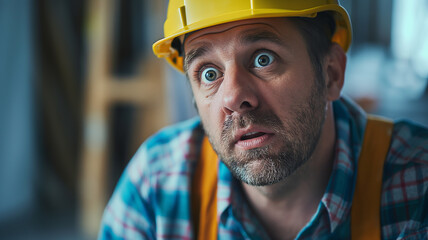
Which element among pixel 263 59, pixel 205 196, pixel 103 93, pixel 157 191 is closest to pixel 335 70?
pixel 263 59

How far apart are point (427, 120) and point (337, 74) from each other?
Result: 2714 millimetres

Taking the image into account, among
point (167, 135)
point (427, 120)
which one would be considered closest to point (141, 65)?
point (167, 135)

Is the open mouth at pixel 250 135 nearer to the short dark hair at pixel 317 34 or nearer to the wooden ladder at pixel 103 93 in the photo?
the short dark hair at pixel 317 34

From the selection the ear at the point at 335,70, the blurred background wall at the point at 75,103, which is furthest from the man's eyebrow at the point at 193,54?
the blurred background wall at the point at 75,103

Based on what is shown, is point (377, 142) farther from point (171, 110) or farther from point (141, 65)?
point (141, 65)

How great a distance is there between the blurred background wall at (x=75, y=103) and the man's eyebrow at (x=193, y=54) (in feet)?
4.13

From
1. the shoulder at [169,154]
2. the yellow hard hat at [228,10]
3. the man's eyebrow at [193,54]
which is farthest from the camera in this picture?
the shoulder at [169,154]

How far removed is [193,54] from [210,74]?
7cm

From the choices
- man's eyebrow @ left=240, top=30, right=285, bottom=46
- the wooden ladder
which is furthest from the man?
the wooden ladder

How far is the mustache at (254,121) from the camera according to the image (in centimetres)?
101

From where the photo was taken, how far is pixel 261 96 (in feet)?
3.40

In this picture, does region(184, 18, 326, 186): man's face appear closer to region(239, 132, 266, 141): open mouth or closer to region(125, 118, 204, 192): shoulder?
region(239, 132, 266, 141): open mouth

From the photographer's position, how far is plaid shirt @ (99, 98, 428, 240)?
105 cm

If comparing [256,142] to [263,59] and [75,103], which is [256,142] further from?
[75,103]
